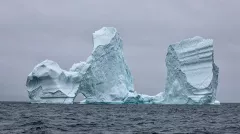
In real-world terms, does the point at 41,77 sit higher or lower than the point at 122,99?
higher

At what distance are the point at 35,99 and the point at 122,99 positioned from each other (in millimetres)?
8978

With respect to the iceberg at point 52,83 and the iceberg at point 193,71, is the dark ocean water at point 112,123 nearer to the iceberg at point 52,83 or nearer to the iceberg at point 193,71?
the iceberg at point 52,83

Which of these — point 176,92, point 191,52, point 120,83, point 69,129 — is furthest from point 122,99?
point 69,129

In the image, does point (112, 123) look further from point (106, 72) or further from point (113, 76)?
point (113, 76)

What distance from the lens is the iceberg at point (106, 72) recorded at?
43281 millimetres

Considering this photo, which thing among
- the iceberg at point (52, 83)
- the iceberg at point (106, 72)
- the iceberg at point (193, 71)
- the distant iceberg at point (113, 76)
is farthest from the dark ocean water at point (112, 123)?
the iceberg at point (106, 72)

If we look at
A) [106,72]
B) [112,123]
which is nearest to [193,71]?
[106,72]

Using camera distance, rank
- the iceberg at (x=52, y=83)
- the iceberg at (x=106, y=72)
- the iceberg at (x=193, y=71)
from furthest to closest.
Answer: the iceberg at (x=106, y=72)
the iceberg at (x=193, y=71)
the iceberg at (x=52, y=83)

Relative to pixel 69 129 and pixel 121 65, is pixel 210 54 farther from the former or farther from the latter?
pixel 69 129

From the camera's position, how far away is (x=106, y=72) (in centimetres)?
4384

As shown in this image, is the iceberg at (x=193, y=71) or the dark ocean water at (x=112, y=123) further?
the iceberg at (x=193, y=71)

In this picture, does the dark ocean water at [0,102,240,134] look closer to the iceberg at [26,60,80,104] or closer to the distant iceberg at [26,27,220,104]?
the iceberg at [26,60,80,104]

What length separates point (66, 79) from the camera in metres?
41.8

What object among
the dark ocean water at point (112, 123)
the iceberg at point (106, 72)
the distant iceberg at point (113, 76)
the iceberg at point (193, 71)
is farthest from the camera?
the iceberg at point (106, 72)
